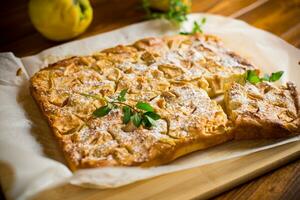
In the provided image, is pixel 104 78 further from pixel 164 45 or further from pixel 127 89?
pixel 164 45

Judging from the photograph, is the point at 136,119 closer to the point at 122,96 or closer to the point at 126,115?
the point at 126,115

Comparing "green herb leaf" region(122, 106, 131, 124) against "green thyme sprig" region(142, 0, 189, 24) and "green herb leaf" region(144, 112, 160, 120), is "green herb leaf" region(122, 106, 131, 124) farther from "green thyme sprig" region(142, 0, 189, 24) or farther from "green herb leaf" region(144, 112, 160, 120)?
"green thyme sprig" region(142, 0, 189, 24)

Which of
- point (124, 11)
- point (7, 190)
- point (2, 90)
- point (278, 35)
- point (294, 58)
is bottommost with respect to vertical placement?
point (7, 190)

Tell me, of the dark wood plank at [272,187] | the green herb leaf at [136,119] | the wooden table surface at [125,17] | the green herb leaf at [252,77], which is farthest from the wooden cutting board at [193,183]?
the wooden table surface at [125,17]

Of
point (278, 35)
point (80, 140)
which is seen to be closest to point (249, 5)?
point (278, 35)

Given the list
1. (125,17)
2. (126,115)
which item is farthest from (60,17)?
(126,115)
